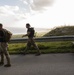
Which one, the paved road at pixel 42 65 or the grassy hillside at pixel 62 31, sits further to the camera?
the grassy hillside at pixel 62 31

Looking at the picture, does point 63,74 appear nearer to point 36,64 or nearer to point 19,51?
point 36,64

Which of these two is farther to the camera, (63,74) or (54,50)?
(54,50)

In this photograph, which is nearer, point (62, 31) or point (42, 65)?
point (42, 65)

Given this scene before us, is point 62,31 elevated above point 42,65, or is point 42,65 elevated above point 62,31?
point 62,31

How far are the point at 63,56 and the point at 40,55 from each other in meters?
1.29

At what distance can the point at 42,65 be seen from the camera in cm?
1226

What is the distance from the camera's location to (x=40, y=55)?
15008 mm

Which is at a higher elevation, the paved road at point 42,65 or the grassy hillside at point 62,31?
the grassy hillside at point 62,31

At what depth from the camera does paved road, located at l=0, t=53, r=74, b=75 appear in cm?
1098

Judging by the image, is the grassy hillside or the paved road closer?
the paved road

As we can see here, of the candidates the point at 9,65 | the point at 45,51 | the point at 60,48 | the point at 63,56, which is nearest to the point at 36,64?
the point at 9,65

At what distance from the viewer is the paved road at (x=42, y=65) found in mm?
10977

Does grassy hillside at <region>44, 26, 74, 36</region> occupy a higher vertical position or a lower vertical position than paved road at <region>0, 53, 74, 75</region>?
higher

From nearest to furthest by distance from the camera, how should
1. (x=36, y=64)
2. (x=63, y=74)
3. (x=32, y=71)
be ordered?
1. (x=63, y=74)
2. (x=32, y=71)
3. (x=36, y=64)
